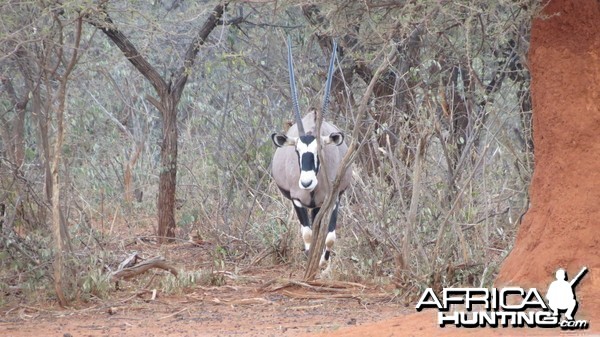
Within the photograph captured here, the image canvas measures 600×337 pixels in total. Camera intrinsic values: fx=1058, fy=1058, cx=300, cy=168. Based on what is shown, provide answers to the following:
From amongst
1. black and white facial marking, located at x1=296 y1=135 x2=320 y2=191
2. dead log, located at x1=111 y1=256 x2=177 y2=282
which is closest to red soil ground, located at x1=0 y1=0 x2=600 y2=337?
dead log, located at x1=111 y1=256 x2=177 y2=282

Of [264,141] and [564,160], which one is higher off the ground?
[264,141]

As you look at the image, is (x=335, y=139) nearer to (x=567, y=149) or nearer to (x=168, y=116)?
(x=168, y=116)

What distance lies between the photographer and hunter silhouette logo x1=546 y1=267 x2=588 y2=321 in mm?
5895

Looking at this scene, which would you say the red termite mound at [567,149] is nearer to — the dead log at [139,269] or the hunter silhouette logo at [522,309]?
the hunter silhouette logo at [522,309]

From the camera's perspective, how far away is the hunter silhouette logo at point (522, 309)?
232 inches

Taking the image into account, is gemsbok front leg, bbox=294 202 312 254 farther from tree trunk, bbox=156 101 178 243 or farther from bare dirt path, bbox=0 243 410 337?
tree trunk, bbox=156 101 178 243

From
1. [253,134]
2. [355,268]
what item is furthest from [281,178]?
[355,268]

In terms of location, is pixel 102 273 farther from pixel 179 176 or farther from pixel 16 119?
pixel 179 176

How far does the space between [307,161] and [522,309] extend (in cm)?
498

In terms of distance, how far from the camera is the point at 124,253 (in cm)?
1141

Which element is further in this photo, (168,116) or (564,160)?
(168,116)

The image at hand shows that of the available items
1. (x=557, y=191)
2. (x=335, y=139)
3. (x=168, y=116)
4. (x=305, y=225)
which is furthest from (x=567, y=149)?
(x=168, y=116)

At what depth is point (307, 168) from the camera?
35.2 ft

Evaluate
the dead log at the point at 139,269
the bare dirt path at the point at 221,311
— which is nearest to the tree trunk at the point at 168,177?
the bare dirt path at the point at 221,311
